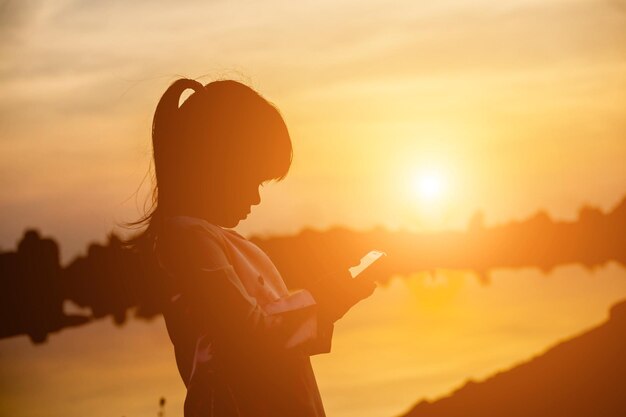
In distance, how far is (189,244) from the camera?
359cm

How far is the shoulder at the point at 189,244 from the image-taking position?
3578 millimetres

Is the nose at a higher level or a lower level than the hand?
higher

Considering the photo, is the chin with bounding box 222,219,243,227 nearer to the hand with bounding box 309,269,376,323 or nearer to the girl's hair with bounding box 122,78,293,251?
the girl's hair with bounding box 122,78,293,251

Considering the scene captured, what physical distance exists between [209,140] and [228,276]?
477 mm

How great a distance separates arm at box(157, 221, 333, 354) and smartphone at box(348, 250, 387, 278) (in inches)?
6.1

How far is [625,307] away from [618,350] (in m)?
0.50

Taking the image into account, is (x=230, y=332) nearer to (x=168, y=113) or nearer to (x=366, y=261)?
(x=366, y=261)

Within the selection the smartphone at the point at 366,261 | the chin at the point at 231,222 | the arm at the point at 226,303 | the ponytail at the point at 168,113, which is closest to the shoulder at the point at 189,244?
the arm at the point at 226,303

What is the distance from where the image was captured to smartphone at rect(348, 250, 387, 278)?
3.66m

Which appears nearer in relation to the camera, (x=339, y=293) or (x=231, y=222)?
(x=339, y=293)

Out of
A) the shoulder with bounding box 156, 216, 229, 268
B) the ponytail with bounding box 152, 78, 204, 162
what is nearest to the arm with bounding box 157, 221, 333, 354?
the shoulder with bounding box 156, 216, 229, 268

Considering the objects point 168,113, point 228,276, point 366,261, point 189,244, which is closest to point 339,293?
point 366,261

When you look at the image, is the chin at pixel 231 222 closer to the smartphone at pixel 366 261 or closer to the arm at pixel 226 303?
the arm at pixel 226 303

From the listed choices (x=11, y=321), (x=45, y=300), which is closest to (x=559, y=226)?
(x=45, y=300)
